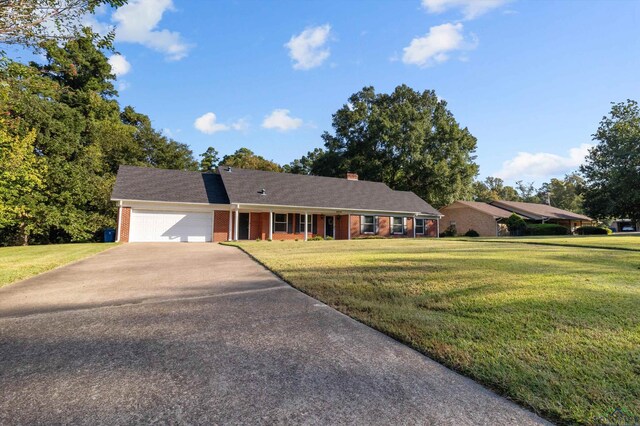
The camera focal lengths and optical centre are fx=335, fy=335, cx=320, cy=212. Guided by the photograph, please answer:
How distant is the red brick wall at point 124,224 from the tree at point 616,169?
46.1 m

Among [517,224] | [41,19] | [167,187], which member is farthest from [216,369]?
[517,224]

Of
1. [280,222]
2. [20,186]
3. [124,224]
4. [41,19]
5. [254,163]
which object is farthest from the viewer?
[254,163]

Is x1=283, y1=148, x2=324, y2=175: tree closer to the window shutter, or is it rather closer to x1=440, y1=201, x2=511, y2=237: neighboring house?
x1=440, y1=201, x2=511, y2=237: neighboring house

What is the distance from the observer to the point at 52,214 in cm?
1962

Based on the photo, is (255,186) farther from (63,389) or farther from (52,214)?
(63,389)

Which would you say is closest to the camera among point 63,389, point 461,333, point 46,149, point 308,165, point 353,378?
point 63,389

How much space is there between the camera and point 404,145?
1436 inches

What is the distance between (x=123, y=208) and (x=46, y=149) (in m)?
6.77

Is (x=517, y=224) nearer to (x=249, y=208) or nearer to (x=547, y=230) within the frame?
(x=547, y=230)

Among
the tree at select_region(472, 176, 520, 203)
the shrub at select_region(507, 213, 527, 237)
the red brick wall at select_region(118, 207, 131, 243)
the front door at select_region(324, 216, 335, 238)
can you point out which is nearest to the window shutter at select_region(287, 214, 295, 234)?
the front door at select_region(324, 216, 335, 238)

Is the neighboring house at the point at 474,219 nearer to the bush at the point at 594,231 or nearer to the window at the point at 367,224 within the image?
the bush at the point at 594,231

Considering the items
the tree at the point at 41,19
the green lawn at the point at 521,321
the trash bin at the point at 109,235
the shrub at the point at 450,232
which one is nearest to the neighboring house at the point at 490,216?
the shrub at the point at 450,232

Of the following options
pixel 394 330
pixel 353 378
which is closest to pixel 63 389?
pixel 353 378

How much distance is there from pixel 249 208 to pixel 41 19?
1625 cm
